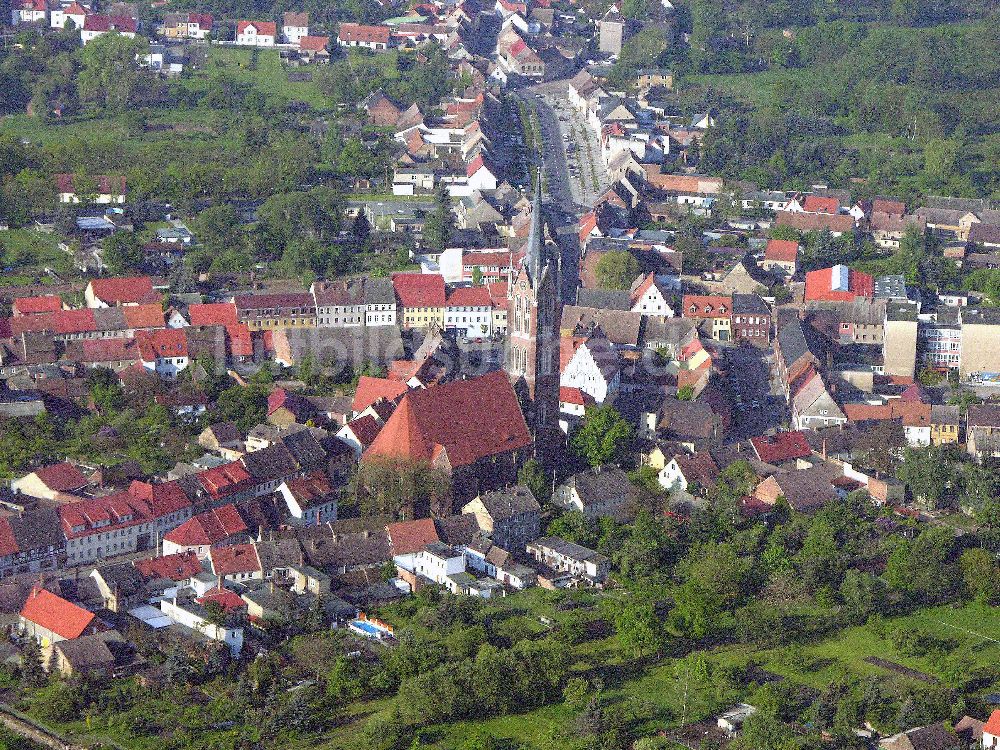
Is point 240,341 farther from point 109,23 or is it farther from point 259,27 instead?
point 259,27

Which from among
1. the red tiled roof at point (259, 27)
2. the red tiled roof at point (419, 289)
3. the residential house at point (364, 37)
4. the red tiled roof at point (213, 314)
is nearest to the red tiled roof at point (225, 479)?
the red tiled roof at point (213, 314)

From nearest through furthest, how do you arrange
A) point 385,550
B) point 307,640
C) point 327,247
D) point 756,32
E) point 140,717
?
point 140,717 → point 307,640 → point 385,550 → point 327,247 → point 756,32

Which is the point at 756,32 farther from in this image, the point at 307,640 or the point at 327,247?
the point at 307,640

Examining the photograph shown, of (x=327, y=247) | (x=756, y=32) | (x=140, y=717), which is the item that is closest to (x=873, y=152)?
(x=756, y=32)

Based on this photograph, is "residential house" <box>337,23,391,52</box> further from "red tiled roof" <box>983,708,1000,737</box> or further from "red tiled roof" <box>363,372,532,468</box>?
"red tiled roof" <box>983,708,1000,737</box>

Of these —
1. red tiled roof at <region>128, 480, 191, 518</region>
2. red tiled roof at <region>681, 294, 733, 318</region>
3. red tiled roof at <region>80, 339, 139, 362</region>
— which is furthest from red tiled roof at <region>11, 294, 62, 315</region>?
red tiled roof at <region>681, 294, 733, 318</region>

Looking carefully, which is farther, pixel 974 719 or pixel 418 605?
pixel 418 605
